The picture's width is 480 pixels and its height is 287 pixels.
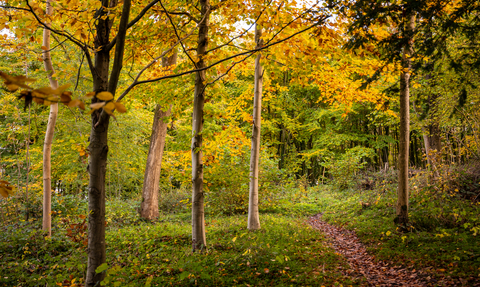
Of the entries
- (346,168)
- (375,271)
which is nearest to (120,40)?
(375,271)

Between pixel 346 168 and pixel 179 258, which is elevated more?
pixel 346 168

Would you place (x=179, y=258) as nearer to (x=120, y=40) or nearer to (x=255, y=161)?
(x=255, y=161)

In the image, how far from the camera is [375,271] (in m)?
4.58

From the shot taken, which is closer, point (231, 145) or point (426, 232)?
point (426, 232)

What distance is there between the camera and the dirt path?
12.7 ft

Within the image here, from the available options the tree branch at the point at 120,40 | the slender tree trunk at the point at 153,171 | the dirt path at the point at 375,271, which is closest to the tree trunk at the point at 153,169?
the slender tree trunk at the point at 153,171

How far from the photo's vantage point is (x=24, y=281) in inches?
172

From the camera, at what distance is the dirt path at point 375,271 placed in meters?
3.86

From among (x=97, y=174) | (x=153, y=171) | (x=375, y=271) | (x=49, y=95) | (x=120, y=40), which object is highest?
(x=120, y=40)

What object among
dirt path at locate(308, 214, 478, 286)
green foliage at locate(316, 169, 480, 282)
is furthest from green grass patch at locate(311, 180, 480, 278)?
dirt path at locate(308, 214, 478, 286)

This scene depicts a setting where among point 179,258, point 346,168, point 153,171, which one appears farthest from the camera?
point 346,168

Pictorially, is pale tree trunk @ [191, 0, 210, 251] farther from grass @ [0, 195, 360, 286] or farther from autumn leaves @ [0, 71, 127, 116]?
autumn leaves @ [0, 71, 127, 116]

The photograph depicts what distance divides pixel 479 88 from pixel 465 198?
277 cm

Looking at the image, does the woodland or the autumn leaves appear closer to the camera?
the autumn leaves
